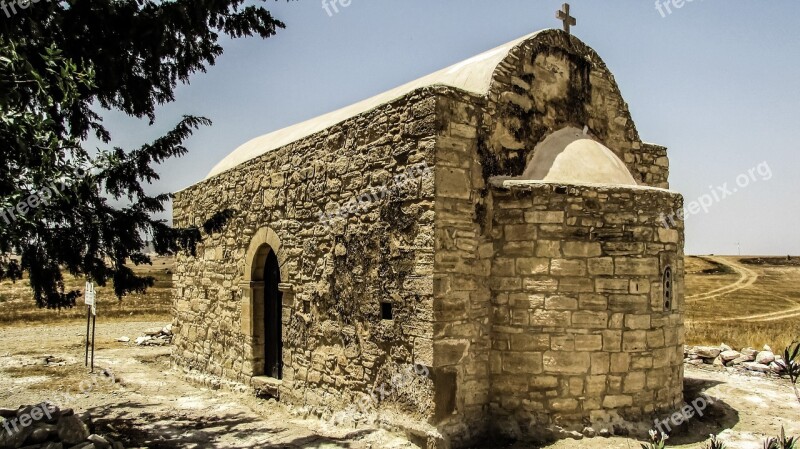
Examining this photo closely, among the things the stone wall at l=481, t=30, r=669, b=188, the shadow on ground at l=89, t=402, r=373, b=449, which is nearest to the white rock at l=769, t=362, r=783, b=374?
the stone wall at l=481, t=30, r=669, b=188

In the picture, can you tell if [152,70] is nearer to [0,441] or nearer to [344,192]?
[344,192]

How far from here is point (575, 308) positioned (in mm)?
5773

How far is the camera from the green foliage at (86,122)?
4430 mm

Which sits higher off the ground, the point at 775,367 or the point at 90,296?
the point at 90,296

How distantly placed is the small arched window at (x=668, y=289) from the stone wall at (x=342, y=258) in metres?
2.72

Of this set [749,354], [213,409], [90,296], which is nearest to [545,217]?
[213,409]

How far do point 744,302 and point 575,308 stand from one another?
70.9 feet

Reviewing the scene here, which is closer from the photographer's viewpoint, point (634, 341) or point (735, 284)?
point (634, 341)

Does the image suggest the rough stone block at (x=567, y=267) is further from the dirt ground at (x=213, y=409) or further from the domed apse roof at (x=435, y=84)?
the domed apse roof at (x=435, y=84)

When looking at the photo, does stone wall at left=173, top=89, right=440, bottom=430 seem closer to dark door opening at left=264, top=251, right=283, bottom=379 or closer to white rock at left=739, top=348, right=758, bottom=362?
dark door opening at left=264, top=251, right=283, bottom=379

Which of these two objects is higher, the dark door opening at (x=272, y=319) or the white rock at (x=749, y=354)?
the dark door opening at (x=272, y=319)

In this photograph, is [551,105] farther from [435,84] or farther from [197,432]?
[197,432]

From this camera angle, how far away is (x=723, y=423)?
259 inches

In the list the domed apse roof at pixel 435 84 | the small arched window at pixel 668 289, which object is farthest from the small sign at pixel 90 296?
the small arched window at pixel 668 289
